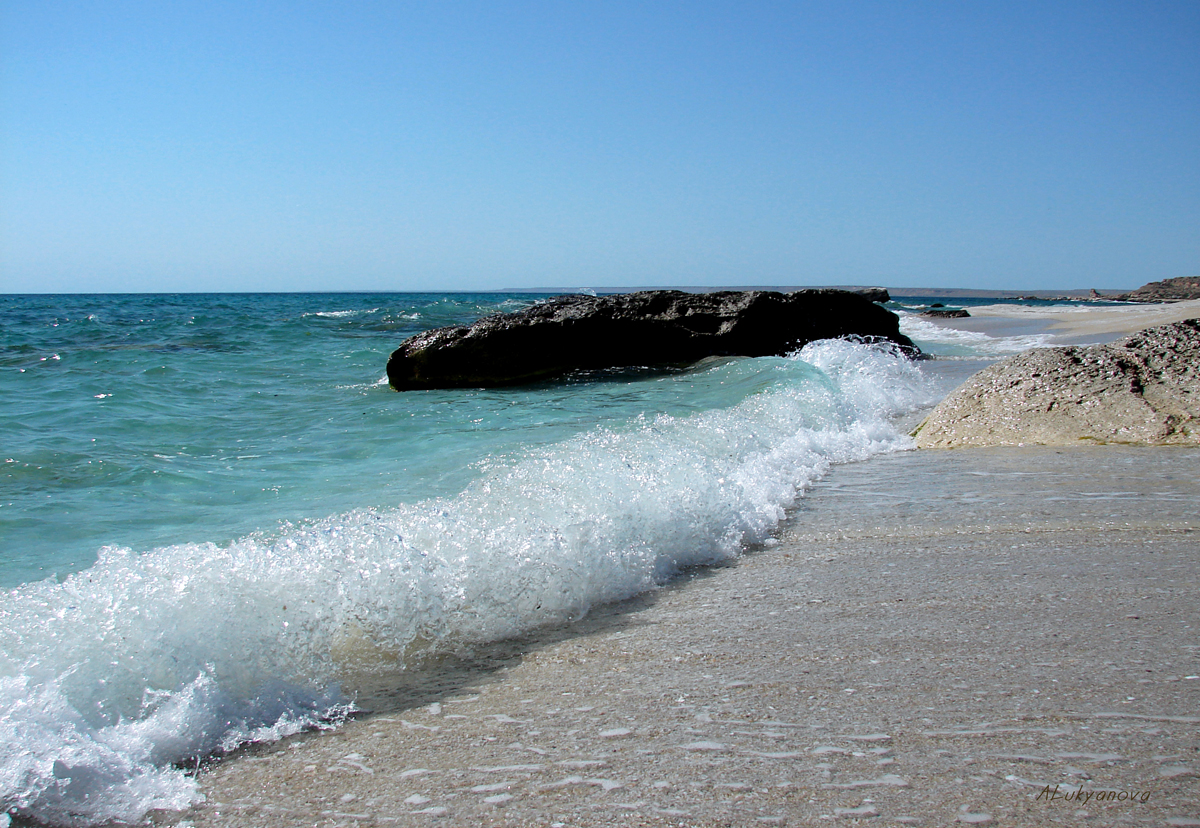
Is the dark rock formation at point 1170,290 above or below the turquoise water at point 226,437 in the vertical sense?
above

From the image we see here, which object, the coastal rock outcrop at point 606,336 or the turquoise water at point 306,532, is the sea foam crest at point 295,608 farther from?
the coastal rock outcrop at point 606,336

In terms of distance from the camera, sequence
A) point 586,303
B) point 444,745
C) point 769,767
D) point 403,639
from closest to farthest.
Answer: point 769,767 → point 444,745 → point 403,639 → point 586,303

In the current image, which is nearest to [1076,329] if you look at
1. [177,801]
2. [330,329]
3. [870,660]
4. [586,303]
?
[586,303]

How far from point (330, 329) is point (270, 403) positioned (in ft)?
37.7

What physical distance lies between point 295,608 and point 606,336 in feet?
24.0

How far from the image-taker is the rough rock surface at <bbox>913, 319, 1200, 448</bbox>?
4688 millimetres

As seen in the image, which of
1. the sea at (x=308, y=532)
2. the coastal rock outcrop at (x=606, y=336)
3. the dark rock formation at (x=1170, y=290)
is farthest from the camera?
the dark rock formation at (x=1170, y=290)

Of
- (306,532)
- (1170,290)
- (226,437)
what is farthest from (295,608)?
(1170,290)

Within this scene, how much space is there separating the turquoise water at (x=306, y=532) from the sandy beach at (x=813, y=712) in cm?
18

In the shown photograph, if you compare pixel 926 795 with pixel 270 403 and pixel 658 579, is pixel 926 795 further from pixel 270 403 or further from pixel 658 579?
pixel 270 403

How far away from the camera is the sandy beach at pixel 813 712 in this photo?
136 centimetres

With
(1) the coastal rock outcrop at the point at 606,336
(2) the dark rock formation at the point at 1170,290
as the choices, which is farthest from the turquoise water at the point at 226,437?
(2) the dark rock formation at the point at 1170,290

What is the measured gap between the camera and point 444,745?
63.7 inches

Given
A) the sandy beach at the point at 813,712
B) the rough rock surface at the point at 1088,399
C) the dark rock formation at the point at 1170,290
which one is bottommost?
the sandy beach at the point at 813,712
